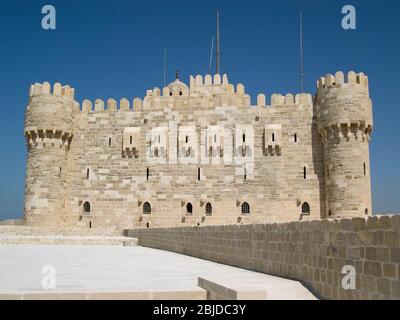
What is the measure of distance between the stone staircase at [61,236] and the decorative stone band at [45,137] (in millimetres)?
4823

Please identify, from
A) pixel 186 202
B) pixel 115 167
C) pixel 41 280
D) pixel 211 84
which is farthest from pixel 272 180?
pixel 41 280

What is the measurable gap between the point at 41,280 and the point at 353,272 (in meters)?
4.49

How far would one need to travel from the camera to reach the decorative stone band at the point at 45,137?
2675 centimetres

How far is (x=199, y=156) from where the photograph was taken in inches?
1030

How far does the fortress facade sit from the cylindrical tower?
0.06 metres

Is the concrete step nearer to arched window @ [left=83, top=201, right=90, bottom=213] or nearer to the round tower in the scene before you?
arched window @ [left=83, top=201, right=90, bottom=213]

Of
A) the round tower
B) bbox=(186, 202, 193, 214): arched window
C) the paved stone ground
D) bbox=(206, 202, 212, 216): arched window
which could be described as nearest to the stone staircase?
bbox=(186, 202, 193, 214): arched window

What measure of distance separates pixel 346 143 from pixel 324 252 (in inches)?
732

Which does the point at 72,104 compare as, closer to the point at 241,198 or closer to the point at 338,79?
the point at 241,198

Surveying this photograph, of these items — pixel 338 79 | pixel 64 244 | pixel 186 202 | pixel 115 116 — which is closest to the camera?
pixel 64 244

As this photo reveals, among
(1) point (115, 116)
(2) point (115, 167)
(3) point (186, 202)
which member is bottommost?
(3) point (186, 202)

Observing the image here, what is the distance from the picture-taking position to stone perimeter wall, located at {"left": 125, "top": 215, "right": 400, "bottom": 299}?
15.7 feet

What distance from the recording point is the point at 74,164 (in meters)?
27.5

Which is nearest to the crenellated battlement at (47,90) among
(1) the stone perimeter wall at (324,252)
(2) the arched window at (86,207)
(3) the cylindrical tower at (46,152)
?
(3) the cylindrical tower at (46,152)
